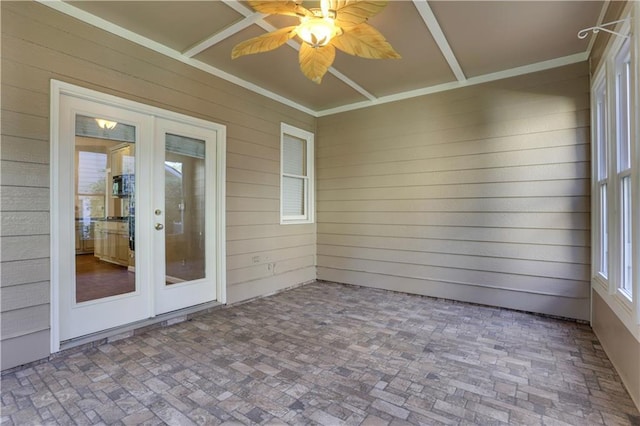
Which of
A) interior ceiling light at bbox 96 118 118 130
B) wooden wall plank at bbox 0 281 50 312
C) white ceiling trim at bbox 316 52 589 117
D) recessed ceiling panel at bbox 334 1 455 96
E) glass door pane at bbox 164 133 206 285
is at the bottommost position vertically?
wooden wall plank at bbox 0 281 50 312

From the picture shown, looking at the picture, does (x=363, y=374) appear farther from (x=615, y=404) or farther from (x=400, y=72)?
(x=400, y=72)

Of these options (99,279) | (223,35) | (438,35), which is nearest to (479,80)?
(438,35)

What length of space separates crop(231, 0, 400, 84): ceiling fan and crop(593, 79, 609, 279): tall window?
2.16 meters

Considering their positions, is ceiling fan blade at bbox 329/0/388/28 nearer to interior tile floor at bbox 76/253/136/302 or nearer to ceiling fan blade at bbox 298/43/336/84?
ceiling fan blade at bbox 298/43/336/84

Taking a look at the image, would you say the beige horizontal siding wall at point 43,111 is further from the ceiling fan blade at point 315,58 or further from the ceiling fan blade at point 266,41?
the ceiling fan blade at point 315,58

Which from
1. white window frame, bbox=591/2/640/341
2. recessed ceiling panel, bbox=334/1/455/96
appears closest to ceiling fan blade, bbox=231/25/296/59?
recessed ceiling panel, bbox=334/1/455/96

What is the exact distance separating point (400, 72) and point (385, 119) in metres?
0.90

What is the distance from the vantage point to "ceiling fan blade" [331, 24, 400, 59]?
215 centimetres

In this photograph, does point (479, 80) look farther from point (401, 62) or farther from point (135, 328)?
point (135, 328)

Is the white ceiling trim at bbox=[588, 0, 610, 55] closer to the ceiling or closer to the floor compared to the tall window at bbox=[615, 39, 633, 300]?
closer to the ceiling

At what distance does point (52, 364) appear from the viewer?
2.33 meters

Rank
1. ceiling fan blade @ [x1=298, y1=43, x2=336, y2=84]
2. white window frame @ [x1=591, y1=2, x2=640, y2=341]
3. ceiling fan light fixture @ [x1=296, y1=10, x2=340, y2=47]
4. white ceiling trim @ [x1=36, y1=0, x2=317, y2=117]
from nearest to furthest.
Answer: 1. white window frame @ [x1=591, y1=2, x2=640, y2=341]
2. ceiling fan light fixture @ [x1=296, y1=10, x2=340, y2=47]
3. ceiling fan blade @ [x1=298, y1=43, x2=336, y2=84]
4. white ceiling trim @ [x1=36, y1=0, x2=317, y2=117]

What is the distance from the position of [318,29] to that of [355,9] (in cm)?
26

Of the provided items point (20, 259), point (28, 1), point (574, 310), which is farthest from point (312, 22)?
point (574, 310)
